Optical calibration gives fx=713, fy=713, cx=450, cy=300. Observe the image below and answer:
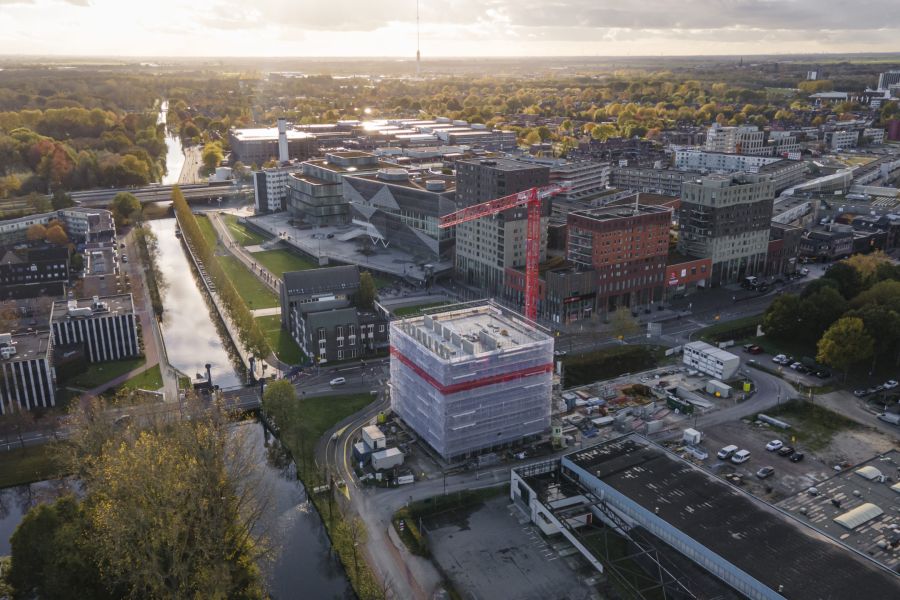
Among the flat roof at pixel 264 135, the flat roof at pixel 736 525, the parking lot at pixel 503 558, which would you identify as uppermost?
the flat roof at pixel 264 135

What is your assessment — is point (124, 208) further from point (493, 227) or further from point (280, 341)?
point (493, 227)

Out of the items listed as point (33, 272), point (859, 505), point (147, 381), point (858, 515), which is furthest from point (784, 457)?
point (33, 272)

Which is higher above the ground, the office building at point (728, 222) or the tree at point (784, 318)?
the office building at point (728, 222)

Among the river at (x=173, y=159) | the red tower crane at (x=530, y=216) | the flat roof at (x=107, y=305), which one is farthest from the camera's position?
the river at (x=173, y=159)

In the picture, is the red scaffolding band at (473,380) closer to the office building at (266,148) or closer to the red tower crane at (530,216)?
the red tower crane at (530,216)

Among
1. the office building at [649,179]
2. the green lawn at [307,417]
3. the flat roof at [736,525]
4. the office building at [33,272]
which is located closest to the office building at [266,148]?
the office building at [649,179]

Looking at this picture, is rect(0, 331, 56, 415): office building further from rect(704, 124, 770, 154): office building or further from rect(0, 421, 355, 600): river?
rect(704, 124, 770, 154): office building

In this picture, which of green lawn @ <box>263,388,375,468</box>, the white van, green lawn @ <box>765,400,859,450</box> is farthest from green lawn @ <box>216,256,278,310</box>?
green lawn @ <box>765,400,859,450</box>

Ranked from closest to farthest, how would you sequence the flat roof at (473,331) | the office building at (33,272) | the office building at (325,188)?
the flat roof at (473,331) < the office building at (33,272) < the office building at (325,188)
